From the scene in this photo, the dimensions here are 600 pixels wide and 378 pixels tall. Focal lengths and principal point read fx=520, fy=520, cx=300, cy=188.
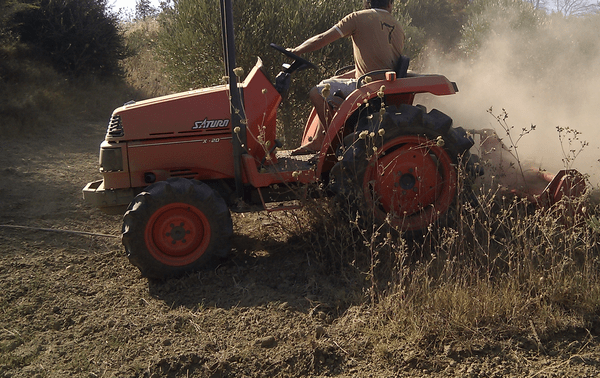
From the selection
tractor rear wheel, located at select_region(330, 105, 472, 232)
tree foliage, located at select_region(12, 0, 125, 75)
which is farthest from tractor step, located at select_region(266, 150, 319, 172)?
tree foliage, located at select_region(12, 0, 125, 75)

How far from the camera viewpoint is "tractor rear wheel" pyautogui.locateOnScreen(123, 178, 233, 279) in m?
3.95

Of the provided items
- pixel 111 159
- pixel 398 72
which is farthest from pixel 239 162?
pixel 398 72

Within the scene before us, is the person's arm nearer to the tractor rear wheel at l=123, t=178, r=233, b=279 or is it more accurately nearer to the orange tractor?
the orange tractor

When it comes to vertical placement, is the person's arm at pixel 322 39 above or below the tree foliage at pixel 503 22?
below

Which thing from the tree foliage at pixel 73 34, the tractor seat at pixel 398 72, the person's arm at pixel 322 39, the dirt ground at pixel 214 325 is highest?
the tree foliage at pixel 73 34

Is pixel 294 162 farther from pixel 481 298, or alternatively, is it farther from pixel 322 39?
pixel 481 298

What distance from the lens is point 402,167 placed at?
4223mm

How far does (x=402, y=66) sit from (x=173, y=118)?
1.95 metres

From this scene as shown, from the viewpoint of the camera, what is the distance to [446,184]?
4.27m

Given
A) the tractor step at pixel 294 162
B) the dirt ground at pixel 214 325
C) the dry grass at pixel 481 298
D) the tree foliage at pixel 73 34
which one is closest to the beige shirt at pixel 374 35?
the tractor step at pixel 294 162

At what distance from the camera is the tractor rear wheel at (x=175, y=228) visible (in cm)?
395

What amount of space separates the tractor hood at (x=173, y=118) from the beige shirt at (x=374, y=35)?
1222mm

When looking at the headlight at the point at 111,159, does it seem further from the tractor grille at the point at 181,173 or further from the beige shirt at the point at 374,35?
the beige shirt at the point at 374,35

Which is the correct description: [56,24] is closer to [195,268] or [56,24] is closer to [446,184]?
[195,268]
